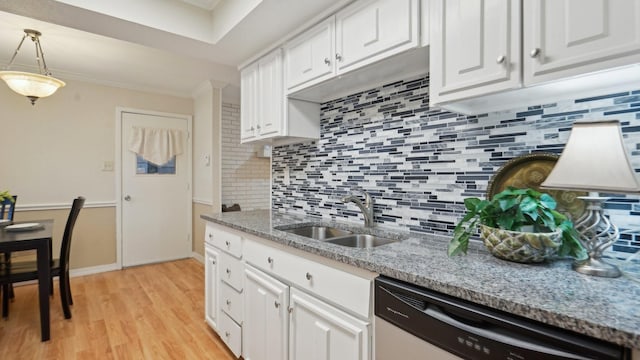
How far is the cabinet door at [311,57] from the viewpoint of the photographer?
1722mm

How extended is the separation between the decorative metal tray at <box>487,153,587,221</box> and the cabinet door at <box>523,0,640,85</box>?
0.37m

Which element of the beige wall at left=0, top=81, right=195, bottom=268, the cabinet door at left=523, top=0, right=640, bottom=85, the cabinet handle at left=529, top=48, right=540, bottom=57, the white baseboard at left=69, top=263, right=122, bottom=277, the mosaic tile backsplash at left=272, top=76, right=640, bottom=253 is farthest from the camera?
the white baseboard at left=69, top=263, right=122, bottom=277

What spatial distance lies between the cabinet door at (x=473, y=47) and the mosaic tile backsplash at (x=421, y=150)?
0.99 feet

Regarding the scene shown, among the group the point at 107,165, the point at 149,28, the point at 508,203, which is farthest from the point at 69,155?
the point at 508,203

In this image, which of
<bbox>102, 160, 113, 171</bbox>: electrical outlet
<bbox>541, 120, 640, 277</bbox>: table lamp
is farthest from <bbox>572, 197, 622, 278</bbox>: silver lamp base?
<bbox>102, 160, 113, 171</bbox>: electrical outlet

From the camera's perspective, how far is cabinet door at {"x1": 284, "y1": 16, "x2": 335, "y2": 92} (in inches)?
67.8

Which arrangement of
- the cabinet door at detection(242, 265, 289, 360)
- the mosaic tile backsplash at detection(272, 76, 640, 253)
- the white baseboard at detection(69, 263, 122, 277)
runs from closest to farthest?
the mosaic tile backsplash at detection(272, 76, 640, 253), the cabinet door at detection(242, 265, 289, 360), the white baseboard at detection(69, 263, 122, 277)

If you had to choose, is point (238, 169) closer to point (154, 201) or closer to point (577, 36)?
point (154, 201)

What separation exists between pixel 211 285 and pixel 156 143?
265 centimetres

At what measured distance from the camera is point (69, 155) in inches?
141

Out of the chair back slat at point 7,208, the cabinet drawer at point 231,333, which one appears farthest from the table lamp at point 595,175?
the chair back slat at point 7,208

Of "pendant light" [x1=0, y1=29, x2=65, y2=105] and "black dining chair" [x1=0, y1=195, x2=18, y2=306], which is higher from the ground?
"pendant light" [x1=0, y1=29, x2=65, y2=105]

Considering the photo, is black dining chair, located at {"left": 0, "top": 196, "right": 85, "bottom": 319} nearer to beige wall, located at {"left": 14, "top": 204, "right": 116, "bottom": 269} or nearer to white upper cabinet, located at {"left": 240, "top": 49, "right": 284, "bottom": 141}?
beige wall, located at {"left": 14, "top": 204, "right": 116, "bottom": 269}

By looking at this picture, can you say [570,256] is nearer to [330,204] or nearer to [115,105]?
[330,204]
